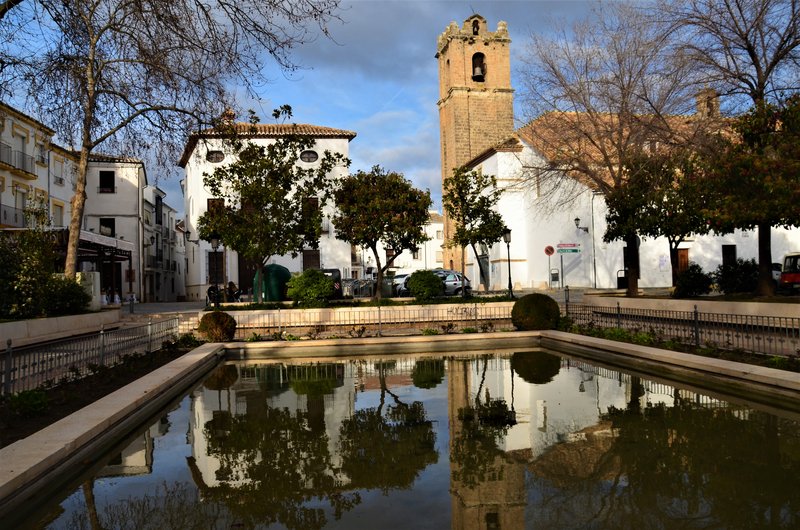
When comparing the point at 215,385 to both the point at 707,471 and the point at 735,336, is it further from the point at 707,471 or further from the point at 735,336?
the point at 735,336

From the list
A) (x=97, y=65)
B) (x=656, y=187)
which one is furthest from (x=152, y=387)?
(x=656, y=187)

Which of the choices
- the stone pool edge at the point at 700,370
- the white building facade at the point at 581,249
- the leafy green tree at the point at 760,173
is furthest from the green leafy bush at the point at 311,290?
the white building facade at the point at 581,249

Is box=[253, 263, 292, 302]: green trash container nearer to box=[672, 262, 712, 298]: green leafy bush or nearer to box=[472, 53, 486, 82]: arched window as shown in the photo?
box=[672, 262, 712, 298]: green leafy bush

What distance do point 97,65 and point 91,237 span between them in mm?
15986

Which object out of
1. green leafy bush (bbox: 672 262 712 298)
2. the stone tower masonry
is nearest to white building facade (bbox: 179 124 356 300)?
the stone tower masonry

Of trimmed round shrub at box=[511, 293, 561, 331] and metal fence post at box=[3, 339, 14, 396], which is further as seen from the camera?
trimmed round shrub at box=[511, 293, 561, 331]

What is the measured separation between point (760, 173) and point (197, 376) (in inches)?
494

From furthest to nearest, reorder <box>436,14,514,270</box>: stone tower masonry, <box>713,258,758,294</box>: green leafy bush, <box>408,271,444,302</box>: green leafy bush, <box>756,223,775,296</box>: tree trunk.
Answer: <box>436,14,514,270</box>: stone tower masonry < <box>408,271,444,302</box>: green leafy bush < <box>713,258,758,294</box>: green leafy bush < <box>756,223,775,296</box>: tree trunk

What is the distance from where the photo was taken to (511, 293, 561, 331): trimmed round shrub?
53.9 feet

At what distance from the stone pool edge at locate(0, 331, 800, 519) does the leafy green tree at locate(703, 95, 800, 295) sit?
4.41 m

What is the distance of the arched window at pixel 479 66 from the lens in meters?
45.4

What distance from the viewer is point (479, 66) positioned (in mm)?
45594

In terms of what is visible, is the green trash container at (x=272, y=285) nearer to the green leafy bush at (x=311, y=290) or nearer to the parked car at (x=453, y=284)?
the green leafy bush at (x=311, y=290)

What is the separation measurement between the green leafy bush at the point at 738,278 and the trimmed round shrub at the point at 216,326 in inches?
A: 669
